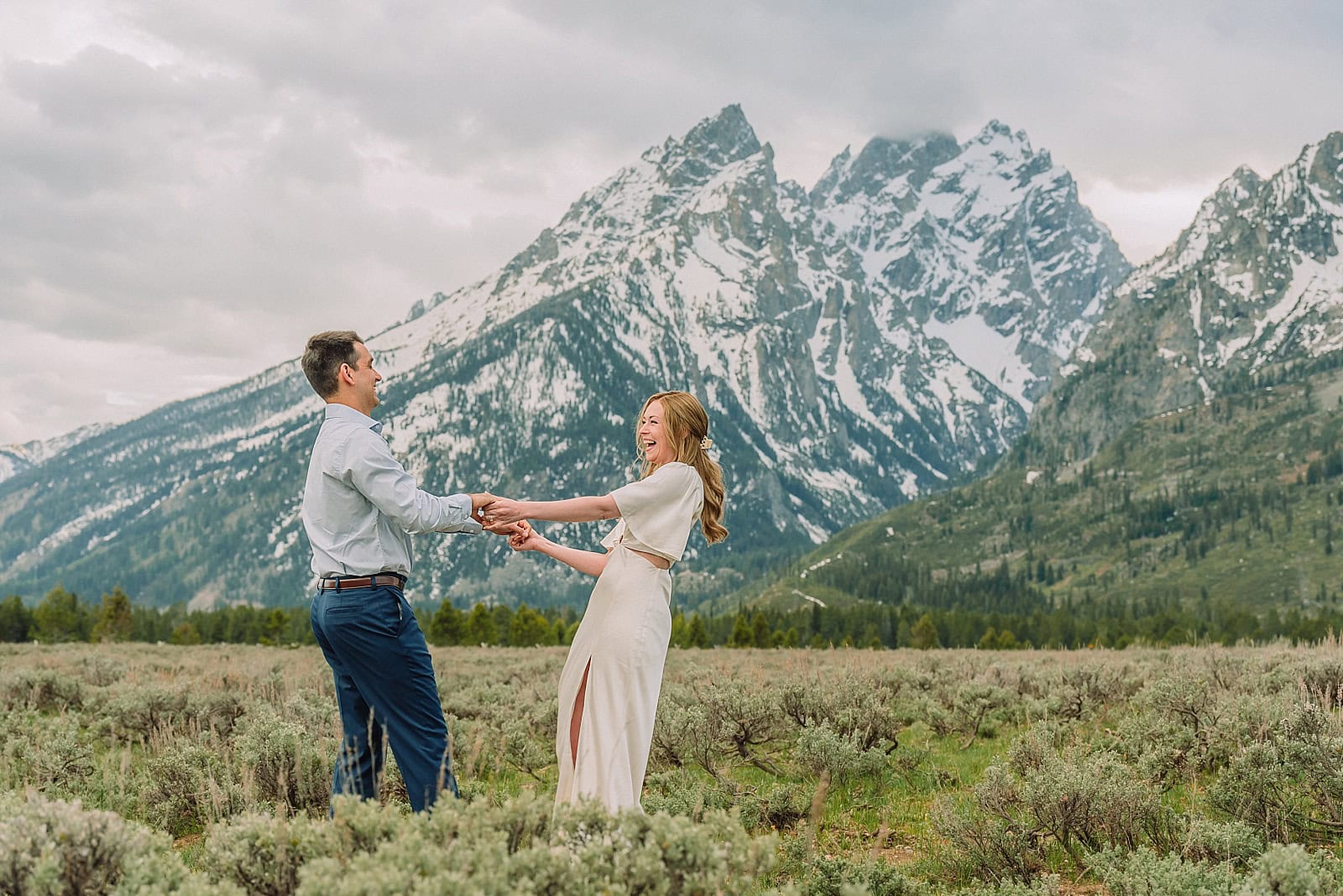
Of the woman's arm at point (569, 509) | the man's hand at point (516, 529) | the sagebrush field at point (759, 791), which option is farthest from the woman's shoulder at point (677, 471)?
the sagebrush field at point (759, 791)

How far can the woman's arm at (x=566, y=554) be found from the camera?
659cm

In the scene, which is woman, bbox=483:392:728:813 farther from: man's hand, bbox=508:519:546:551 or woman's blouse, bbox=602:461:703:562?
man's hand, bbox=508:519:546:551

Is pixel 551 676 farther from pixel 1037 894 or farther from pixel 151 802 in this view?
pixel 1037 894

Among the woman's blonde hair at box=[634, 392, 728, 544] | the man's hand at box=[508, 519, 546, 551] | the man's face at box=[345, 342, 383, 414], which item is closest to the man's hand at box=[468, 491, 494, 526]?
the man's hand at box=[508, 519, 546, 551]

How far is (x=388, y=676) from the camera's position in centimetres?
624

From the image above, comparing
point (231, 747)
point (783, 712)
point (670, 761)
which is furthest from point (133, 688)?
point (783, 712)

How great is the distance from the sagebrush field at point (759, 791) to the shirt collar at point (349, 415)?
90.5 inches

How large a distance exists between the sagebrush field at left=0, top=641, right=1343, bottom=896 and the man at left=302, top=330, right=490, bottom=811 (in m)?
0.51

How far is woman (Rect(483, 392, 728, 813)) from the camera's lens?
19.8ft

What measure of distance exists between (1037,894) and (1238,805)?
2347mm

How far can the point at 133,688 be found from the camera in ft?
43.9

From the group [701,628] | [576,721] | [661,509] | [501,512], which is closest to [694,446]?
[661,509]

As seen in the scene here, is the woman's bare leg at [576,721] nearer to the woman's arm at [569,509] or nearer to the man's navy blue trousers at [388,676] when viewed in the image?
the man's navy blue trousers at [388,676]

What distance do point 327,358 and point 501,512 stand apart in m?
1.62
